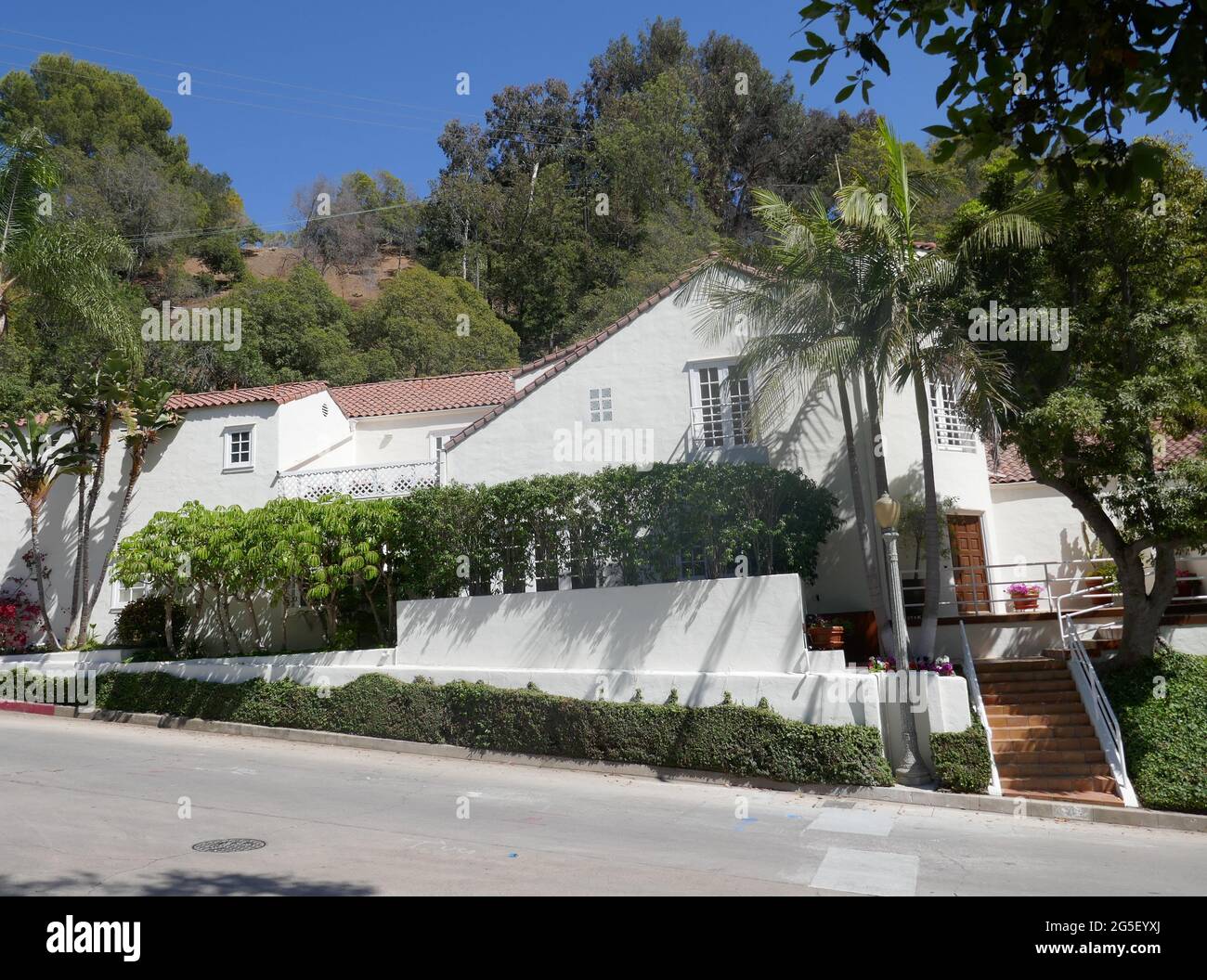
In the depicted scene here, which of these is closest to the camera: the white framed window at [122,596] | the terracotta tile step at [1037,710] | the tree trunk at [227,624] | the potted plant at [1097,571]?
the terracotta tile step at [1037,710]

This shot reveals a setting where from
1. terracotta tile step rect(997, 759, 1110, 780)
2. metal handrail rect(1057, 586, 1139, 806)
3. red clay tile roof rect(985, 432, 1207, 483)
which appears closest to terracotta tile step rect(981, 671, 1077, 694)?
metal handrail rect(1057, 586, 1139, 806)

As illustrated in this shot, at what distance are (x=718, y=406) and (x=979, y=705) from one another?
26.2 feet

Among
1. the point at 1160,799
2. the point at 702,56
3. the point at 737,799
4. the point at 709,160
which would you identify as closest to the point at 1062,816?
the point at 1160,799

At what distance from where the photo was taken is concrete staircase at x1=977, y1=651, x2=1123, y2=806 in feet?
47.4

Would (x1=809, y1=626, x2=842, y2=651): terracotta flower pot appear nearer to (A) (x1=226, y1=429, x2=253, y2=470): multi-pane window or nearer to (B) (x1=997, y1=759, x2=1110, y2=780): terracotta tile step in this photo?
(B) (x1=997, y1=759, x2=1110, y2=780): terracotta tile step

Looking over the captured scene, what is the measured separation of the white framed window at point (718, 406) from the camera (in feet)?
66.5

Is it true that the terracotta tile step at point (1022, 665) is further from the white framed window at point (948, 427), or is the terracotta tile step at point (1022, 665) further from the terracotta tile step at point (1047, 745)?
the white framed window at point (948, 427)

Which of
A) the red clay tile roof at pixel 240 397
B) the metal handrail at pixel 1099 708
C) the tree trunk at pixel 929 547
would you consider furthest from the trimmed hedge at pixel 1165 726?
the red clay tile roof at pixel 240 397

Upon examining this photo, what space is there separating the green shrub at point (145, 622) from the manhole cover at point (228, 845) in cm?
1404

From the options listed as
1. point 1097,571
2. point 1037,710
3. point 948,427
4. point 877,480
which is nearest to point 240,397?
point 877,480

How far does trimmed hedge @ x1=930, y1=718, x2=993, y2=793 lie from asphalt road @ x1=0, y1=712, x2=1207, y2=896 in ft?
1.95

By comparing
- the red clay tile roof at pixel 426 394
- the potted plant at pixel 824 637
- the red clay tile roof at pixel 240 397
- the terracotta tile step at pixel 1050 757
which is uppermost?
the red clay tile roof at pixel 426 394

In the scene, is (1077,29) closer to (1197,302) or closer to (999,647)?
(1197,302)
